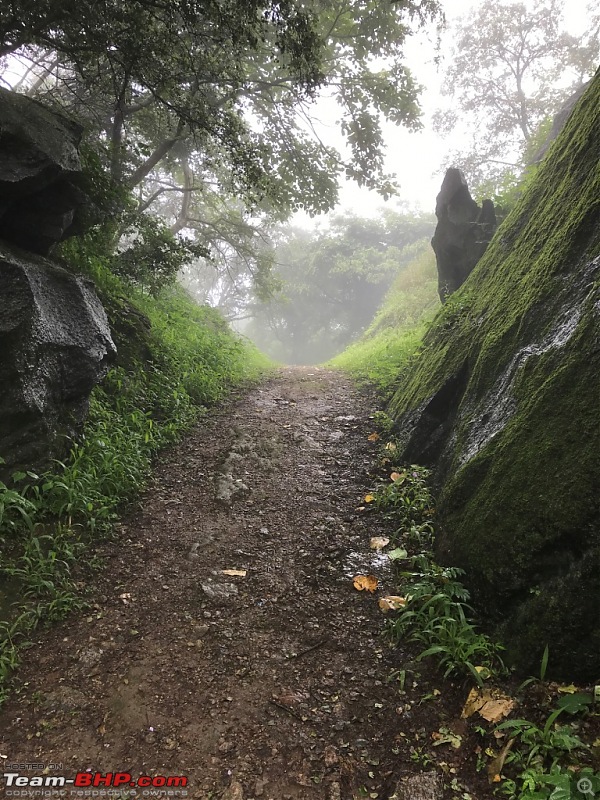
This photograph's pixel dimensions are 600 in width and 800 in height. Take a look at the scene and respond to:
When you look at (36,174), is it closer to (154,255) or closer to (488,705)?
(154,255)

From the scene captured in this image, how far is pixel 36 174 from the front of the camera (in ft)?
14.8

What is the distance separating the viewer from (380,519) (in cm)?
463

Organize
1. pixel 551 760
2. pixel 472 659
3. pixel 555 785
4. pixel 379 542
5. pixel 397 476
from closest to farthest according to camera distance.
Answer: pixel 555 785, pixel 551 760, pixel 472 659, pixel 379 542, pixel 397 476

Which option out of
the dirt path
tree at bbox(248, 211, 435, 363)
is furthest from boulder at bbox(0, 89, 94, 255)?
tree at bbox(248, 211, 435, 363)

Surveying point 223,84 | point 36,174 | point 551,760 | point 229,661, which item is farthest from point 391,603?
point 223,84

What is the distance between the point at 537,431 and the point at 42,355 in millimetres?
4574

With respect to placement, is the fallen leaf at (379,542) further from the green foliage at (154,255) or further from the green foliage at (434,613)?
the green foliage at (154,255)

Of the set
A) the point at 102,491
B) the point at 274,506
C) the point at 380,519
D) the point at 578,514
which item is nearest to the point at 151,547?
the point at 102,491

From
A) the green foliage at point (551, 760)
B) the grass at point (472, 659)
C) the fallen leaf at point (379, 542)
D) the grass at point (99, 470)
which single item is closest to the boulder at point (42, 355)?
the grass at point (99, 470)

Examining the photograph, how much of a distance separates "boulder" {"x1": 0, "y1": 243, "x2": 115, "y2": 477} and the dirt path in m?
1.27

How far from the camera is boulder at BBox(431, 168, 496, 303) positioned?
9938mm

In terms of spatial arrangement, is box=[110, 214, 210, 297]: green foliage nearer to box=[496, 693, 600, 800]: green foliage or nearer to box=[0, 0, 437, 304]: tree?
box=[0, 0, 437, 304]: tree

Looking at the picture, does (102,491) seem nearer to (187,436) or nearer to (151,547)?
(151,547)

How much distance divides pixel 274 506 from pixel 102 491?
1.90 m
